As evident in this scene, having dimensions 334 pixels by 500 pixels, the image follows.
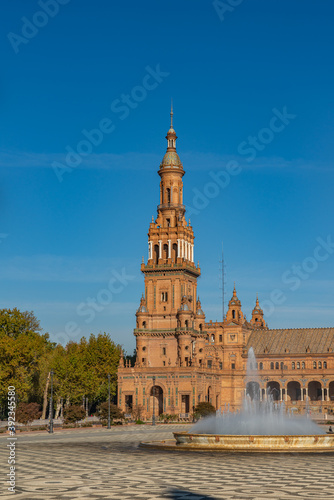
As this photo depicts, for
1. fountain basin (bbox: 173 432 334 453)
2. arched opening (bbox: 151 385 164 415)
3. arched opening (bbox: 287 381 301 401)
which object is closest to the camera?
fountain basin (bbox: 173 432 334 453)

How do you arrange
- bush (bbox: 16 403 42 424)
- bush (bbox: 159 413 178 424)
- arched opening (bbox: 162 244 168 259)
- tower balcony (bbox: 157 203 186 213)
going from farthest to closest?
1. tower balcony (bbox: 157 203 186 213)
2. arched opening (bbox: 162 244 168 259)
3. bush (bbox: 159 413 178 424)
4. bush (bbox: 16 403 42 424)

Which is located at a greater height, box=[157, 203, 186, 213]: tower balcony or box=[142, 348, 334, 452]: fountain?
box=[157, 203, 186, 213]: tower balcony

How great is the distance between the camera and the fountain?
44062 mm

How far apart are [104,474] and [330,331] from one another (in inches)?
4086

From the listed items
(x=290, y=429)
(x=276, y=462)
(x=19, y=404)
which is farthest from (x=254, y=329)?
(x=276, y=462)

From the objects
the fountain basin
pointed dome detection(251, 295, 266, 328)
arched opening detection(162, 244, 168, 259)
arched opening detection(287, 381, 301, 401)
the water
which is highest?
arched opening detection(162, 244, 168, 259)

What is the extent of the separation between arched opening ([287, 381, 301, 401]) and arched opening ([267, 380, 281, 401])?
197 cm

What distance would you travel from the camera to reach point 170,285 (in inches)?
4589

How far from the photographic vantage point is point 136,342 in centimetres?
11625

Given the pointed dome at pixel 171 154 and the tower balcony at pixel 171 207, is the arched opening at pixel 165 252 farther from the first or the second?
the pointed dome at pixel 171 154

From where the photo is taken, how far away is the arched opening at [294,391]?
130375mm

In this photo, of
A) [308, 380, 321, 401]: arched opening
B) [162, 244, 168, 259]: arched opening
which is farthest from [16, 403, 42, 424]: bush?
[308, 380, 321, 401]: arched opening

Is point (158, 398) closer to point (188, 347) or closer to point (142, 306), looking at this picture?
point (188, 347)

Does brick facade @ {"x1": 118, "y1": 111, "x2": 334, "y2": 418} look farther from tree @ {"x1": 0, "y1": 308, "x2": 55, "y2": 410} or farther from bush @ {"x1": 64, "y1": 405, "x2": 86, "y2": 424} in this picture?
bush @ {"x1": 64, "y1": 405, "x2": 86, "y2": 424}
